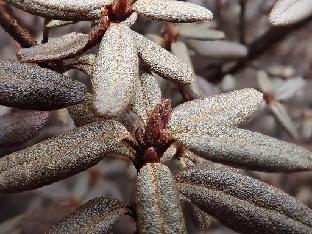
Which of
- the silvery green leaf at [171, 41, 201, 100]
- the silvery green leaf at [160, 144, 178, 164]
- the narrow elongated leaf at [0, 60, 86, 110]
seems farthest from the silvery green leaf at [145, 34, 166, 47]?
the narrow elongated leaf at [0, 60, 86, 110]

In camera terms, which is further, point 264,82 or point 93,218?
point 264,82

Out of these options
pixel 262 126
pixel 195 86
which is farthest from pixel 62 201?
pixel 262 126

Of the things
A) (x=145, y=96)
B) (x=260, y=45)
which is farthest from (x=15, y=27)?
(x=260, y=45)

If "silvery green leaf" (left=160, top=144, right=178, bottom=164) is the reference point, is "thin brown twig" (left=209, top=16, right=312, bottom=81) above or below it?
below

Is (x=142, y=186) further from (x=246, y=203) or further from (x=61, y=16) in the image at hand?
(x=61, y=16)

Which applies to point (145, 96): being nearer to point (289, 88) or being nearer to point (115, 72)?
point (115, 72)

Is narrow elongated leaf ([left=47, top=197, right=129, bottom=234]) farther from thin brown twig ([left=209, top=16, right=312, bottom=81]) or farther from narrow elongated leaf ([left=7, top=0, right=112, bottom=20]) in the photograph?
thin brown twig ([left=209, top=16, right=312, bottom=81])

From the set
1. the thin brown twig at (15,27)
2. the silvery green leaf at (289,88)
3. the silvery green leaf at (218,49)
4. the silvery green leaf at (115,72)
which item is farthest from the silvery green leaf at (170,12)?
the silvery green leaf at (289,88)

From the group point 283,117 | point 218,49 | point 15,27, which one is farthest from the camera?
point 283,117
